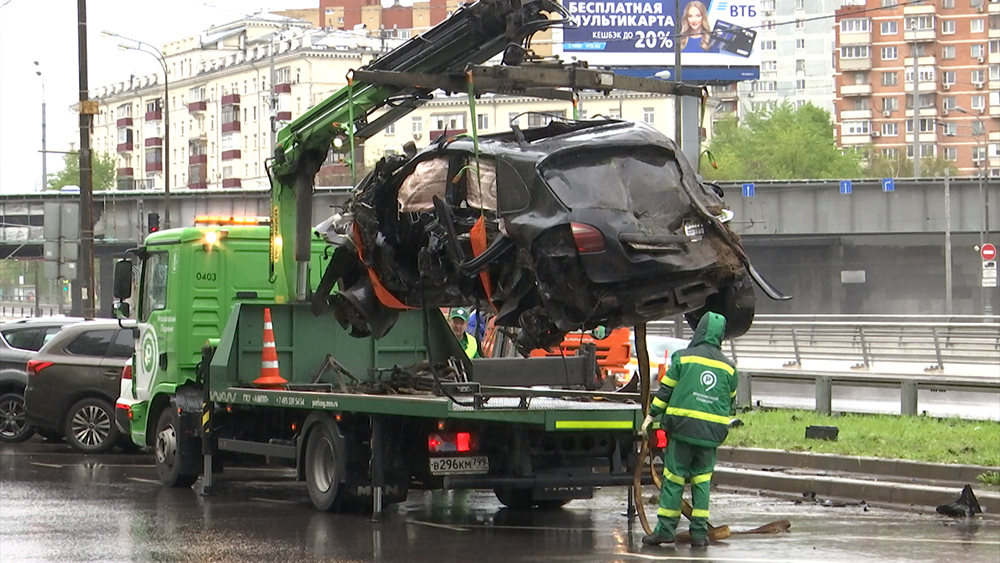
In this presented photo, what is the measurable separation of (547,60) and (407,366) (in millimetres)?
3947

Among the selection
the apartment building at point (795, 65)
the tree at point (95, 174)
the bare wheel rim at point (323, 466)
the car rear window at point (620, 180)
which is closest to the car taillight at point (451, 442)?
the bare wheel rim at point (323, 466)

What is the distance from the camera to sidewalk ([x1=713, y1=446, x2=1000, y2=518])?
13.2 m

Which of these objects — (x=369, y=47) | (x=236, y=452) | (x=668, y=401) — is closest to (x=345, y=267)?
(x=236, y=452)

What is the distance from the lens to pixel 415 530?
11711 mm

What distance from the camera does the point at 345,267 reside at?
1323 cm

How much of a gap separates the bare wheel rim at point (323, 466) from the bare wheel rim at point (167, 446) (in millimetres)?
2454

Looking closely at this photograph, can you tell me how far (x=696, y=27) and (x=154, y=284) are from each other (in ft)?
194

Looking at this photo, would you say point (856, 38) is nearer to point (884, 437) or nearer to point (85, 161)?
point (85, 161)

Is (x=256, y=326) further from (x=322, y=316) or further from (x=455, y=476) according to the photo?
(x=455, y=476)

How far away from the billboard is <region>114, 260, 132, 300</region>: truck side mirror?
56.2m

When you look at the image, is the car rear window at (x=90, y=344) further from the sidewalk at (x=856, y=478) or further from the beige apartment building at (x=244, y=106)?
the beige apartment building at (x=244, y=106)

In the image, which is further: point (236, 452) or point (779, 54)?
point (779, 54)

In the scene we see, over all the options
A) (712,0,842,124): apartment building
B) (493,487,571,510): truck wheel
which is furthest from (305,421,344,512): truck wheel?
(712,0,842,124): apartment building

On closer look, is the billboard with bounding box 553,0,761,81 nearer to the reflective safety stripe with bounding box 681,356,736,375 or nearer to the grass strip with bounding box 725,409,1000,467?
the grass strip with bounding box 725,409,1000,467
